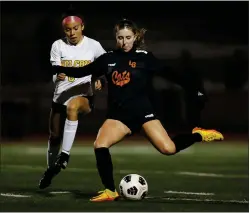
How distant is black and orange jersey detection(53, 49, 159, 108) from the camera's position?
26.7 feet

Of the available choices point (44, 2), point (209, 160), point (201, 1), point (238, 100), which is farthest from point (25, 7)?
point (209, 160)

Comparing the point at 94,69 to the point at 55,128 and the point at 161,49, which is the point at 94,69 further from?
the point at 161,49

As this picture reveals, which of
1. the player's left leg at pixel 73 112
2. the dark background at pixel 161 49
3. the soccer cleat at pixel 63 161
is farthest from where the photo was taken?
the dark background at pixel 161 49

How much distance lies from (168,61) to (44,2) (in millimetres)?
4575

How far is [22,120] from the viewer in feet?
77.0

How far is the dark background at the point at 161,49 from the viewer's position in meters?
24.3

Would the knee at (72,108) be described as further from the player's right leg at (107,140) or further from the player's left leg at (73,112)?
the player's right leg at (107,140)

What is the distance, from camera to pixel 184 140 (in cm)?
862

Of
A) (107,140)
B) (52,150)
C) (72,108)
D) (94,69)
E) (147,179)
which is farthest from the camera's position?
(147,179)

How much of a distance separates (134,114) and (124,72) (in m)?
0.46

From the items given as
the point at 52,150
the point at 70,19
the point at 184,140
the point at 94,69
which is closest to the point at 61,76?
the point at 94,69

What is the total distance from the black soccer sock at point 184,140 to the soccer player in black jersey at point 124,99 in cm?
18

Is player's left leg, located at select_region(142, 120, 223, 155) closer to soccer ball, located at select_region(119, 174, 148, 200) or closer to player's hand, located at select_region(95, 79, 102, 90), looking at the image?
soccer ball, located at select_region(119, 174, 148, 200)

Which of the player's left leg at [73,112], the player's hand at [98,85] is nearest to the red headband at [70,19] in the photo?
the player's hand at [98,85]
